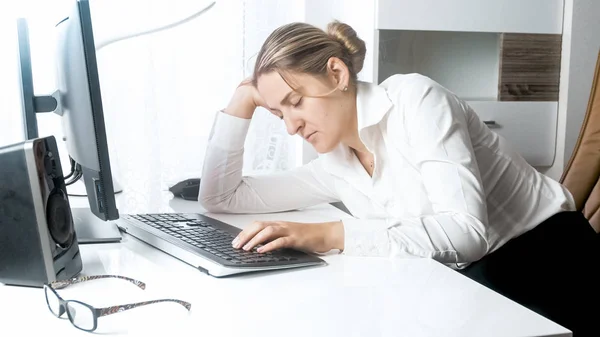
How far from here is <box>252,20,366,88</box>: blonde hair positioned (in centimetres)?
139

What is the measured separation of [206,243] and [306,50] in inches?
19.0

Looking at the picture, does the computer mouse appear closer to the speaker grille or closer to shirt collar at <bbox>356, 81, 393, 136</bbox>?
shirt collar at <bbox>356, 81, 393, 136</bbox>

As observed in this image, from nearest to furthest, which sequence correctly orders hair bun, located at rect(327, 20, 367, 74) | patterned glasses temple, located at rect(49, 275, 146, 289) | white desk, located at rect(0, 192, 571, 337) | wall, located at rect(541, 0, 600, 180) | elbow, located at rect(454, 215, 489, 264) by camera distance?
1. white desk, located at rect(0, 192, 571, 337)
2. patterned glasses temple, located at rect(49, 275, 146, 289)
3. elbow, located at rect(454, 215, 489, 264)
4. hair bun, located at rect(327, 20, 367, 74)
5. wall, located at rect(541, 0, 600, 180)

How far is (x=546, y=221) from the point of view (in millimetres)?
1420

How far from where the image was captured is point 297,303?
0.85 m

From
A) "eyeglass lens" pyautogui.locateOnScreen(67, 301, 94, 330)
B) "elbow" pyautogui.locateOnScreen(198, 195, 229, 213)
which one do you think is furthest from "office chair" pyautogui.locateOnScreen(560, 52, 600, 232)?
"eyeglass lens" pyautogui.locateOnScreen(67, 301, 94, 330)

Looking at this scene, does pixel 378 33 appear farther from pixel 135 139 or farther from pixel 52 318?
pixel 52 318

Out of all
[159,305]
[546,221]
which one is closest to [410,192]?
[546,221]

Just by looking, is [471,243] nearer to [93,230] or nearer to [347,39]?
[347,39]

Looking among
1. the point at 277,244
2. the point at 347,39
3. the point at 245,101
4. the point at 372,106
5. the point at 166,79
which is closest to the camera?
the point at 277,244

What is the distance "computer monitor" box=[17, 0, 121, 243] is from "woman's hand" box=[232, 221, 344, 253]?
0.76ft

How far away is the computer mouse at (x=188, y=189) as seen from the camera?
70.7 inches

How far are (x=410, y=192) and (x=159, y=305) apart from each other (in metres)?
0.65

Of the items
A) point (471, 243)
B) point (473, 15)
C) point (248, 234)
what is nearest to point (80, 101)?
point (248, 234)
